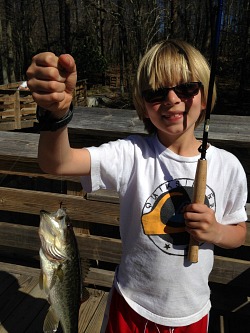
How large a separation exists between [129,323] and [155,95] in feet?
3.75

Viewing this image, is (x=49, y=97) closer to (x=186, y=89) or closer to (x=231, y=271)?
(x=186, y=89)

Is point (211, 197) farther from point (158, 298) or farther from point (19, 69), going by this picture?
point (19, 69)

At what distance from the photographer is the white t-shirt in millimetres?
1763

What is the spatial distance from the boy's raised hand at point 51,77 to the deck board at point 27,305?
6.25 ft

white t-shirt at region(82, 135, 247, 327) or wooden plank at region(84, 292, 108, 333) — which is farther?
wooden plank at region(84, 292, 108, 333)

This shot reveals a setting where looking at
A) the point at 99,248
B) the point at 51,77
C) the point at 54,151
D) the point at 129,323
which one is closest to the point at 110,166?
the point at 54,151

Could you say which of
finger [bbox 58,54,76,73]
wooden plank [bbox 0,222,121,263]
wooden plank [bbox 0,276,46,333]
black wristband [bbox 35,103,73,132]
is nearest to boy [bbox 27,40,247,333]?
black wristband [bbox 35,103,73,132]

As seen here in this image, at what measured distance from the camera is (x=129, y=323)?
6.06 feet

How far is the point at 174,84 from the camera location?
5.67 feet

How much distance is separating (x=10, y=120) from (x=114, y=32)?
25.2 metres

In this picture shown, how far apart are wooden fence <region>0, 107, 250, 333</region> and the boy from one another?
3.09ft

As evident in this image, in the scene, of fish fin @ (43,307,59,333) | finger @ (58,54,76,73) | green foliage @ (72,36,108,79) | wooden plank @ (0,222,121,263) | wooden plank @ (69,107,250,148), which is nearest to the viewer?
finger @ (58,54,76,73)

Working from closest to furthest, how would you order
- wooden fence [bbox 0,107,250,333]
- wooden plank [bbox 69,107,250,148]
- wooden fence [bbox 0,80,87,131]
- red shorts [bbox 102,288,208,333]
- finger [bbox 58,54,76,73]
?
1. finger [bbox 58,54,76,73]
2. red shorts [bbox 102,288,208,333]
3. wooden plank [bbox 69,107,250,148]
4. wooden fence [bbox 0,107,250,333]
5. wooden fence [bbox 0,80,87,131]

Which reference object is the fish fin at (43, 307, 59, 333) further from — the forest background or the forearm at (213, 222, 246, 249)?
the forest background
